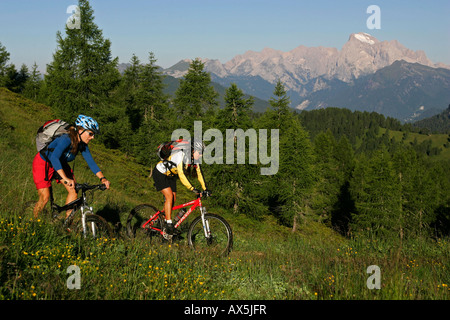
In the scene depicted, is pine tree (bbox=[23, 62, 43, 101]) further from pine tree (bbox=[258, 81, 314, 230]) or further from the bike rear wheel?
the bike rear wheel

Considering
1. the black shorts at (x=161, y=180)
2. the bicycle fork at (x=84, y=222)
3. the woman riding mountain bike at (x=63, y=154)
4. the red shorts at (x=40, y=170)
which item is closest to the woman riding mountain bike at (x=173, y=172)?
the black shorts at (x=161, y=180)

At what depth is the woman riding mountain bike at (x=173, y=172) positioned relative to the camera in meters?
6.62

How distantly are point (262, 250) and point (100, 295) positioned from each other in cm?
480

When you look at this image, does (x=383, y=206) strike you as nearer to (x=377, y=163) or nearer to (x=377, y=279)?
(x=377, y=163)

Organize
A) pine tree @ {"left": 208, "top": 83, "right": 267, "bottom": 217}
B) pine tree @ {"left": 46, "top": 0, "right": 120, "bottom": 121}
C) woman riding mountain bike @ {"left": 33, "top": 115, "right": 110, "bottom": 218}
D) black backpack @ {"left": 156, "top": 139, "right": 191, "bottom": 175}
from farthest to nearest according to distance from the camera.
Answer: pine tree @ {"left": 46, "top": 0, "right": 120, "bottom": 121} < pine tree @ {"left": 208, "top": 83, "right": 267, "bottom": 217} < black backpack @ {"left": 156, "top": 139, "right": 191, "bottom": 175} < woman riding mountain bike @ {"left": 33, "top": 115, "right": 110, "bottom": 218}

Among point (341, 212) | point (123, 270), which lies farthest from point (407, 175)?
point (123, 270)

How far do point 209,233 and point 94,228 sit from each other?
2.38 metres

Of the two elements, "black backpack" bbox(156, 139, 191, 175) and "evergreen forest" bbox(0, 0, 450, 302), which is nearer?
"black backpack" bbox(156, 139, 191, 175)

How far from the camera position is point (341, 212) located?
59.0 meters

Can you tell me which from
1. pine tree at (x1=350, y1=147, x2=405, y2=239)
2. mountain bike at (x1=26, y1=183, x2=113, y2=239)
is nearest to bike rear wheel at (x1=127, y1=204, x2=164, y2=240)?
mountain bike at (x1=26, y1=183, x2=113, y2=239)

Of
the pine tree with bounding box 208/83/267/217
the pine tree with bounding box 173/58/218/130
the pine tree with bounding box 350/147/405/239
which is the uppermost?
the pine tree with bounding box 173/58/218/130

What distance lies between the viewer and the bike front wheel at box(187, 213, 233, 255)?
6742 mm

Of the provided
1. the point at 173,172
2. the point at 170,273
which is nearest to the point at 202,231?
the point at 173,172

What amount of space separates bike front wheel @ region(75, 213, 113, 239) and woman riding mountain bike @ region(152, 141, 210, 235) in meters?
1.63
